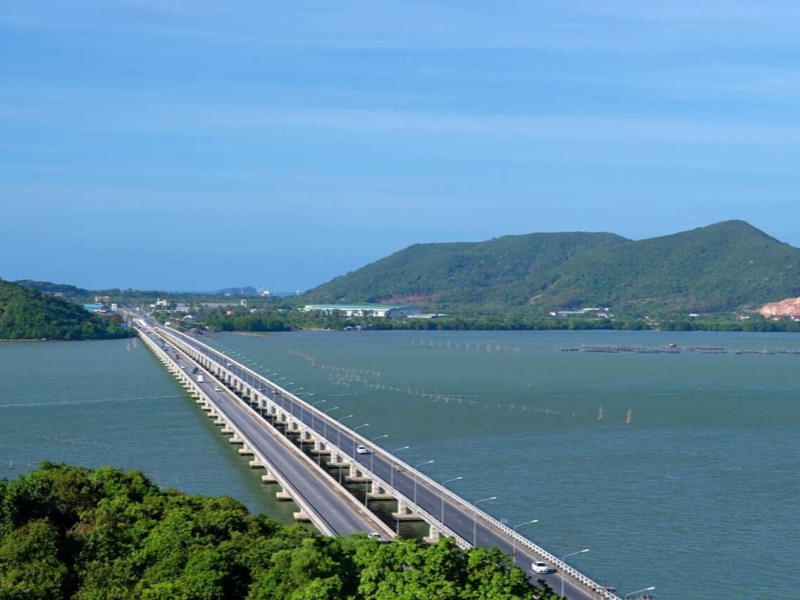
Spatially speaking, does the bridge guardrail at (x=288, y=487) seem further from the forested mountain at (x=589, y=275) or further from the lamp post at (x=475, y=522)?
the forested mountain at (x=589, y=275)

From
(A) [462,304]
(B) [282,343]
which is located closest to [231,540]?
(B) [282,343]

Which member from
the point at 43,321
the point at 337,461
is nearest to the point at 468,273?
the point at 43,321

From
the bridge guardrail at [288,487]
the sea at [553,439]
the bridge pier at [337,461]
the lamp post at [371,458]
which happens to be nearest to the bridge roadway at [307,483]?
the bridge guardrail at [288,487]

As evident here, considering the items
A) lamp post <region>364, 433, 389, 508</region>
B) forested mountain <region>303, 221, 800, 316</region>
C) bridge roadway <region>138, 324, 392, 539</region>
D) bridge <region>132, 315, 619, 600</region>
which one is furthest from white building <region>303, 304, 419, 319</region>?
lamp post <region>364, 433, 389, 508</region>

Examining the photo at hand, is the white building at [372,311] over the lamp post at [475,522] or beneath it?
over

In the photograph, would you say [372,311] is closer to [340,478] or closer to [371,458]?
Result: [371,458]

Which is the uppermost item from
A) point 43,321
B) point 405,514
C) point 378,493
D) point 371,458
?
point 43,321
